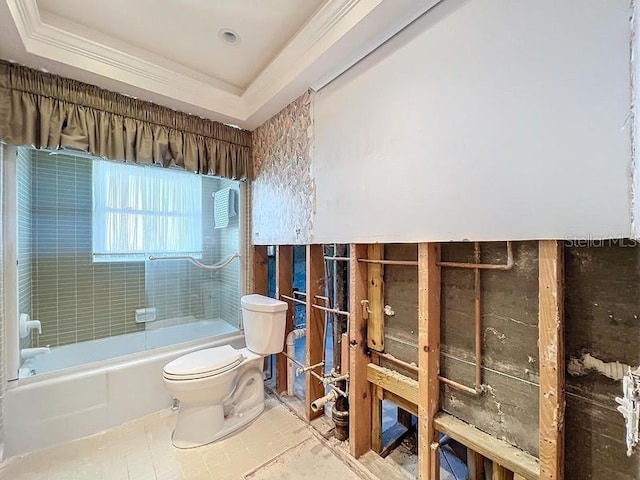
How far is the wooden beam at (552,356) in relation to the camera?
88 cm

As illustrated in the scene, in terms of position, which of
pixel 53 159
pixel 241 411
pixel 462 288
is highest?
pixel 53 159

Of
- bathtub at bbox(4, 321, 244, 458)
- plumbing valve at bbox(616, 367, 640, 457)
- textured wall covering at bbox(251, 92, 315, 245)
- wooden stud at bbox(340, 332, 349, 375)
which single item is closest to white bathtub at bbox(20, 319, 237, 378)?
bathtub at bbox(4, 321, 244, 458)

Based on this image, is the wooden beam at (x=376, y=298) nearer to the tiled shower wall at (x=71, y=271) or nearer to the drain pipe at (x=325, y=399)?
the drain pipe at (x=325, y=399)

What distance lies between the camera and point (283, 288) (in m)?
2.31

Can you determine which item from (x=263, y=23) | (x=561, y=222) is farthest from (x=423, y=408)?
(x=263, y=23)

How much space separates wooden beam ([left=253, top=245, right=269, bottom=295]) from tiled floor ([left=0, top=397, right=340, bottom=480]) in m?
1.09

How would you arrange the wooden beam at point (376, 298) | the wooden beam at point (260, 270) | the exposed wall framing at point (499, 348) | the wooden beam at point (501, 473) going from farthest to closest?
the wooden beam at point (260, 270) < the wooden beam at point (376, 298) < the wooden beam at point (501, 473) < the exposed wall framing at point (499, 348)

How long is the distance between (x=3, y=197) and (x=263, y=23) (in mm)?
1842

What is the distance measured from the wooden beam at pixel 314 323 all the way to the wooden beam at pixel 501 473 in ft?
3.61

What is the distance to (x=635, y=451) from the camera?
2.69ft

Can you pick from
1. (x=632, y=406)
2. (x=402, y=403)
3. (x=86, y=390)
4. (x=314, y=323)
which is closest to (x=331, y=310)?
(x=314, y=323)

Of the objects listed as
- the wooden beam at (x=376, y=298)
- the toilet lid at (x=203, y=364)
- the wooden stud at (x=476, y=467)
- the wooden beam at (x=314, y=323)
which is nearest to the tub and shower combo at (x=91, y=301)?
the toilet lid at (x=203, y=364)

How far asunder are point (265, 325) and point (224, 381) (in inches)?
17.6

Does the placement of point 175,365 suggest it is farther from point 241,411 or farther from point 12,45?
point 12,45
